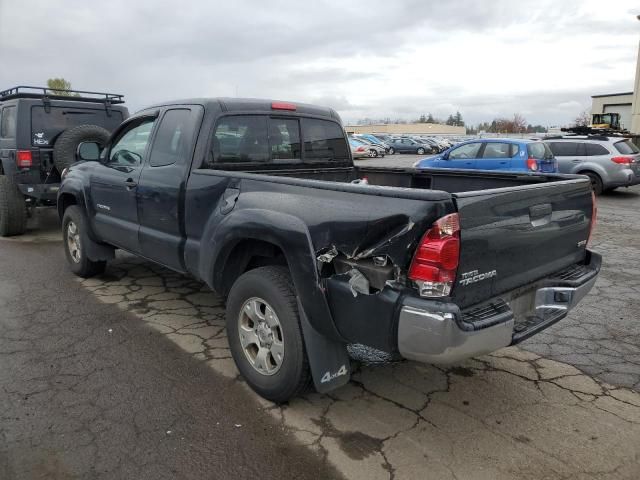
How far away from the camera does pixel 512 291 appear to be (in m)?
2.79

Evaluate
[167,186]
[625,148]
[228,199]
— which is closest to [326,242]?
[228,199]

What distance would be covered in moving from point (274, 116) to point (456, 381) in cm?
254

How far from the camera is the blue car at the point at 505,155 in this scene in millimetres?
11984

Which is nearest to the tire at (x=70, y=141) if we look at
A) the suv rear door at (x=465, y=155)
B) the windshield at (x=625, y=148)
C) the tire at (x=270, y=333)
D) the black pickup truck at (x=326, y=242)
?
the black pickup truck at (x=326, y=242)

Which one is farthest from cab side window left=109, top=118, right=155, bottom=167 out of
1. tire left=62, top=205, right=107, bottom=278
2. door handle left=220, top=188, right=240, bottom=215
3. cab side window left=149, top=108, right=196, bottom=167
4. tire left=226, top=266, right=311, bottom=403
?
tire left=226, top=266, right=311, bottom=403

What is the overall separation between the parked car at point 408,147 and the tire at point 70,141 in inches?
1346

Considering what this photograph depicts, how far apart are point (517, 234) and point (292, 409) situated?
1674 mm

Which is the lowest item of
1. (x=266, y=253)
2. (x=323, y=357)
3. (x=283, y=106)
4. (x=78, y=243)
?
(x=323, y=357)

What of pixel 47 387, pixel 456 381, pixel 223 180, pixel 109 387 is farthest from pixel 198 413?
pixel 456 381

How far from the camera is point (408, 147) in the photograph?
41312 millimetres

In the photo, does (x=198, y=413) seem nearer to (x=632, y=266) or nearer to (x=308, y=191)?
(x=308, y=191)

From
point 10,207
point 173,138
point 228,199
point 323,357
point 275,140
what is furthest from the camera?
point 10,207

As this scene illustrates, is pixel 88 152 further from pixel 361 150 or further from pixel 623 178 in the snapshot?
pixel 361 150

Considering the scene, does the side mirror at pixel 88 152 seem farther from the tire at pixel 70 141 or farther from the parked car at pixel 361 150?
the parked car at pixel 361 150
